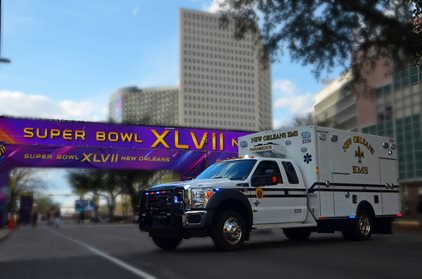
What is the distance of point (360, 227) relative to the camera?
46.0ft

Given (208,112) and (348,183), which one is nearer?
(348,183)

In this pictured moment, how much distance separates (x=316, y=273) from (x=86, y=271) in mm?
3895

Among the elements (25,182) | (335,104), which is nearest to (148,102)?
(25,182)

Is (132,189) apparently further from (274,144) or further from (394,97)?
(274,144)

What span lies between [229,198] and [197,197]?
712 mm

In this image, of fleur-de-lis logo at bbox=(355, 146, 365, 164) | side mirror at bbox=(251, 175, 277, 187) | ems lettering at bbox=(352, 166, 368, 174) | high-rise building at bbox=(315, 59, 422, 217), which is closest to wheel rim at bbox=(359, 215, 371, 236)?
ems lettering at bbox=(352, 166, 368, 174)

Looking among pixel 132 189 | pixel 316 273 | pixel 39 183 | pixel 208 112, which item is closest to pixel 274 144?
pixel 316 273

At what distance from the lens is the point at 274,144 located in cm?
1396

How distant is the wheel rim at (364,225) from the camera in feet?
46.2

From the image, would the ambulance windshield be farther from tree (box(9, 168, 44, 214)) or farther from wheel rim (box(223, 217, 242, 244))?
tree (box(9, 168, 44, 214))

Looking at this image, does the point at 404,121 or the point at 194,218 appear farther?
the point at 404,121

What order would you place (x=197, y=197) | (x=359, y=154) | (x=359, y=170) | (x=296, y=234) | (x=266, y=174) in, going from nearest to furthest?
(x=197, y=197) < (x=266, y=174) < (x=359, y=170) < (x=359, y=154) < (x=296, y=234)

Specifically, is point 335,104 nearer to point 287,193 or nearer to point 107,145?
point 107,145

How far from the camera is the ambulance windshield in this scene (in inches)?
472
